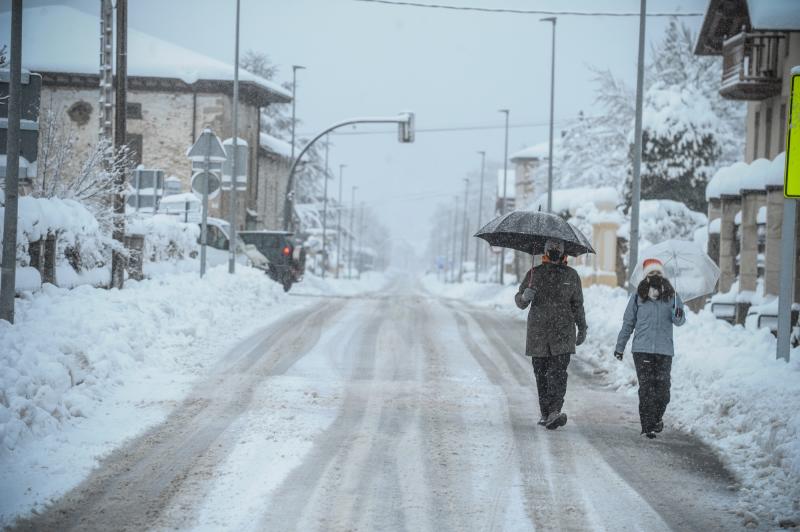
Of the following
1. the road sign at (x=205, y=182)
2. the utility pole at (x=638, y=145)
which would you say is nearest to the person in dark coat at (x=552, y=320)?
the utility pole at (x=638, y=145)

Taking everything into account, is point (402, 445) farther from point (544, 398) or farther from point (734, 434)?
point (734, 434)

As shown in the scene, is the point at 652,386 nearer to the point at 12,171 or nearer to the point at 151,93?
the point at 12,171

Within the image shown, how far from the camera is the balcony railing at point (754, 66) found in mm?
24578

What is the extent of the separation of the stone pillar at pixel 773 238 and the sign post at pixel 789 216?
5.79 meters

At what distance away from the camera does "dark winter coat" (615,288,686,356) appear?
29.7ft

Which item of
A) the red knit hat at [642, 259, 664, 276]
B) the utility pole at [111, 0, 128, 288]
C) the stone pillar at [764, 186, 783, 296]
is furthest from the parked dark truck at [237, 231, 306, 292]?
the red knit hat at [642, 259, 664, 276]

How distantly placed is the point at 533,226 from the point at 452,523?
4141mm

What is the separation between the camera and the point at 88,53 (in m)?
42.3

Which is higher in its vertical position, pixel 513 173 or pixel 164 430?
pixel 513 173

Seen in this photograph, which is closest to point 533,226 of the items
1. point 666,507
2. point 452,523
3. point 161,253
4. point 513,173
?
point 666,507

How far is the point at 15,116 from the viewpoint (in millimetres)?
9953

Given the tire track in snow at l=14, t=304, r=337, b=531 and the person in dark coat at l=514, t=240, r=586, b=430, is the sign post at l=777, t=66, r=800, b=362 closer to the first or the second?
the person in dark coat at l=514, t=240, r=586, b=430

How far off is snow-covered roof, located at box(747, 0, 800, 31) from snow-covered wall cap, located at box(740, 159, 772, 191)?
19.3ft

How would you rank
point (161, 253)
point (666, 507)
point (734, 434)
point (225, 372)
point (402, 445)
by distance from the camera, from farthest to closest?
point (161, 253)
point (225, 372)
point (734, 434)
point (402, 445)
point (666, 507)
